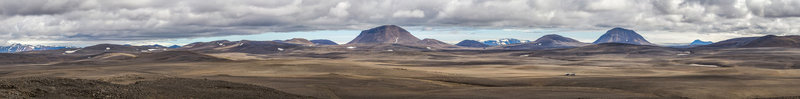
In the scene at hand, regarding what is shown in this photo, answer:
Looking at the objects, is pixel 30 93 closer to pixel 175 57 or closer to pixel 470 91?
pixel 470 91

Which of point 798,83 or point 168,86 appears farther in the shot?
point 798,83

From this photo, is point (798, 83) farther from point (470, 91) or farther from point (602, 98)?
point (470, 91)

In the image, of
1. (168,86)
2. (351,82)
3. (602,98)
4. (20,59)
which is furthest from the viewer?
(20,59)

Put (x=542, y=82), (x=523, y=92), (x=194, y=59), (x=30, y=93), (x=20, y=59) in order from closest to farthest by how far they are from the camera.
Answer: (x=30, y=93)
(x=523, y=92)
(x=542, y=82)
(x=194, y=59)
(x=20, y=59)

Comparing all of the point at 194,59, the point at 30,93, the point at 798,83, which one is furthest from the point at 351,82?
the point at 194,59

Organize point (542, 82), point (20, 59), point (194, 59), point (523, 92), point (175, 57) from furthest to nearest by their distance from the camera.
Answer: point (20, 59)
point (175, 57)
point (194, 59)
point (542, 82)
point (523, 92)

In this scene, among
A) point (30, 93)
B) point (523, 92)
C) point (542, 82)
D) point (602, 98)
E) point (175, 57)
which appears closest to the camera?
point (30, 93)

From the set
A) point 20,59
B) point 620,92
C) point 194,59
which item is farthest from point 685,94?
point 20,59

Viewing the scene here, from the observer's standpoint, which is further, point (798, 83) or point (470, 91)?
point (798, 83)
